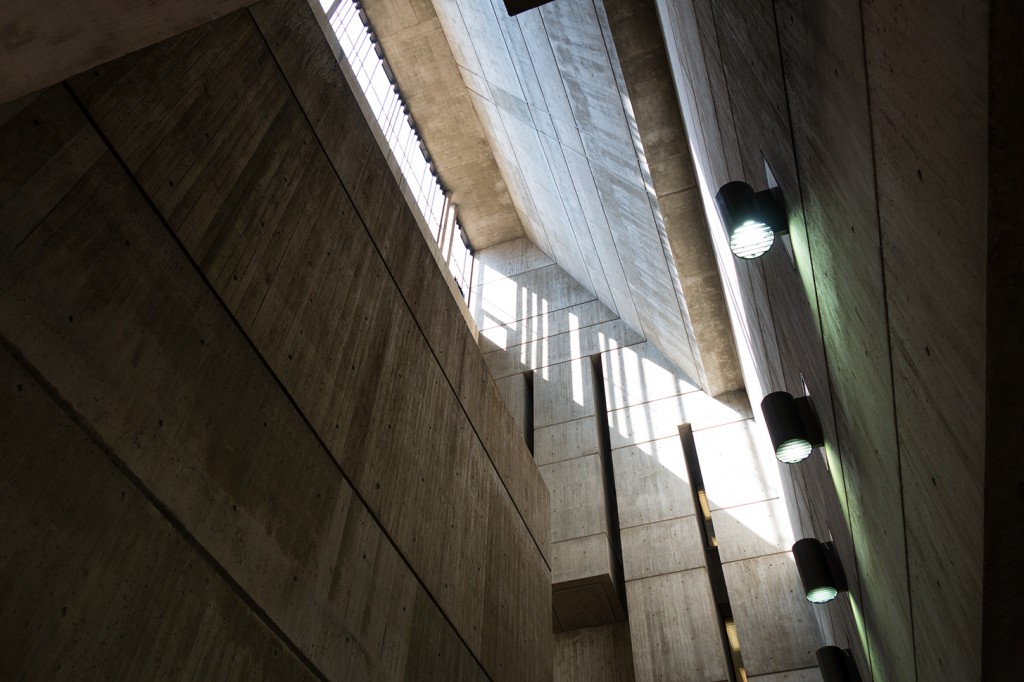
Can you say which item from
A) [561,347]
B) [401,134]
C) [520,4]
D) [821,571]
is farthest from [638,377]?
[520,4]

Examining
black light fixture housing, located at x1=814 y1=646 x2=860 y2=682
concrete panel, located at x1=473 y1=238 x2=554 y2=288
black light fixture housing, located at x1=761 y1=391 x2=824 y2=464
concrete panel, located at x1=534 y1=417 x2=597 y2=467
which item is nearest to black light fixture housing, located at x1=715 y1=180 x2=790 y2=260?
black light fixture housing, located at x1=761 y1=391 x2=824 y2=464

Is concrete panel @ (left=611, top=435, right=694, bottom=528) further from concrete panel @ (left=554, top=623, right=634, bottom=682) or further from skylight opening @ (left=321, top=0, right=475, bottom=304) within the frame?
skylight opening @ (left=321, top=0, right=475, bottom=304)

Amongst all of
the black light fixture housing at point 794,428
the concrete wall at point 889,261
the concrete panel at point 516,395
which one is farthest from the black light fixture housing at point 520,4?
the concrete panel at point 516,395

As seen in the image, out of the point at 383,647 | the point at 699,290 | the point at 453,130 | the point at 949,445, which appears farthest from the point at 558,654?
the point at 453,130

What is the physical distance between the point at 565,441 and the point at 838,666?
886 centimetres

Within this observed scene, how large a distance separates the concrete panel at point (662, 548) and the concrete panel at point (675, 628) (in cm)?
16

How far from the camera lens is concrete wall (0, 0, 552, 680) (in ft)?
7.64

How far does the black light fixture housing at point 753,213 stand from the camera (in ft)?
13.1

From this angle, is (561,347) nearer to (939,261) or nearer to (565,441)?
(565,441)

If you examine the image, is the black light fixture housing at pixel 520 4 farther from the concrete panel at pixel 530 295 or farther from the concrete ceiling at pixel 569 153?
the concrete panel at pixel 530 295

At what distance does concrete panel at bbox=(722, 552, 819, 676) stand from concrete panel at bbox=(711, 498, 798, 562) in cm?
17

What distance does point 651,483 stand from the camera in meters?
14.2

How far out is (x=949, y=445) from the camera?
2078mm

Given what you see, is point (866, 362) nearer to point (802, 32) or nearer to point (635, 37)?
point (802, 32)
